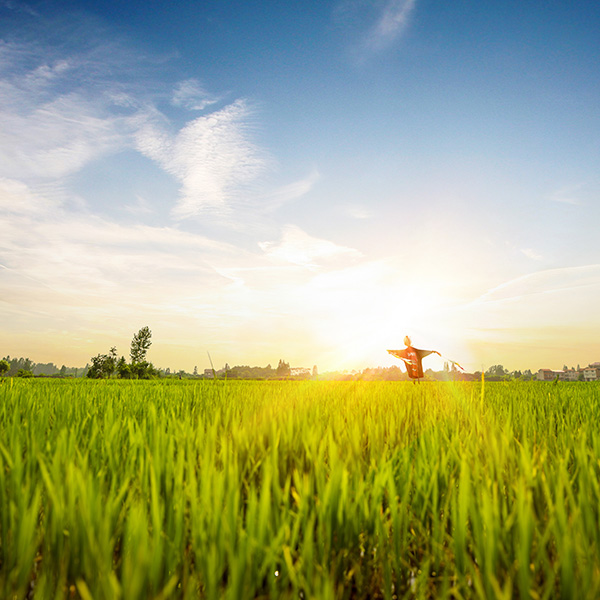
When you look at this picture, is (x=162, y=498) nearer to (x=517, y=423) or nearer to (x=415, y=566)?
(x=415, y=566)

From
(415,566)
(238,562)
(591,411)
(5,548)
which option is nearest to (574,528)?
(415,566)

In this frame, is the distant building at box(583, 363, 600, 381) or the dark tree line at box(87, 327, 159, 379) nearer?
the dark tree line at box(87, 327, 159, 379)

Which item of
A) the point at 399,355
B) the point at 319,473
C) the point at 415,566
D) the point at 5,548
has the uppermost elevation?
the point at 399,355

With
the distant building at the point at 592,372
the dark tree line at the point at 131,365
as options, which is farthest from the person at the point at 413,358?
the distant building at the point at 592,372

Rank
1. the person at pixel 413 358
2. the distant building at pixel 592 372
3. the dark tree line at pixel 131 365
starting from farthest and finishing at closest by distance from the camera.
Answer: the distant building at pixel 592 372 < the dark tree line at pixel 131 365 < the person at pixel 413 358

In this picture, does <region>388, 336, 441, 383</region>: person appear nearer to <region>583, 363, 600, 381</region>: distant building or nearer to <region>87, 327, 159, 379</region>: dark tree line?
<region>87, 327, 159, 379</region>: dark tree line

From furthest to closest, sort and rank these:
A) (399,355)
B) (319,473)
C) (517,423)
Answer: (399,355) → (517,423) → (319,473)

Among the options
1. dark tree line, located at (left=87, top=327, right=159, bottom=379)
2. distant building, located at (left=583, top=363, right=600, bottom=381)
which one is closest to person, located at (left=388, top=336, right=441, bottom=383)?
dark tree line, located at (left=87, top=327, right=159, bottom=379)

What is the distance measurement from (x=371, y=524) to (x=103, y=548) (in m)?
0.76

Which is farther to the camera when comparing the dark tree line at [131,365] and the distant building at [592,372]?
the distant building at [592,372]

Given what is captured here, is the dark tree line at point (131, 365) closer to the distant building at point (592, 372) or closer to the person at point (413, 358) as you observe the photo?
the person at point (413, 358)

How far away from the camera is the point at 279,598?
98 centimetres

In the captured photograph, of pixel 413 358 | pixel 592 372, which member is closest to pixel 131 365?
pixel 413 358

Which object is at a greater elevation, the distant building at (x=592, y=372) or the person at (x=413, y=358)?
the person at (x=413, y=358)
